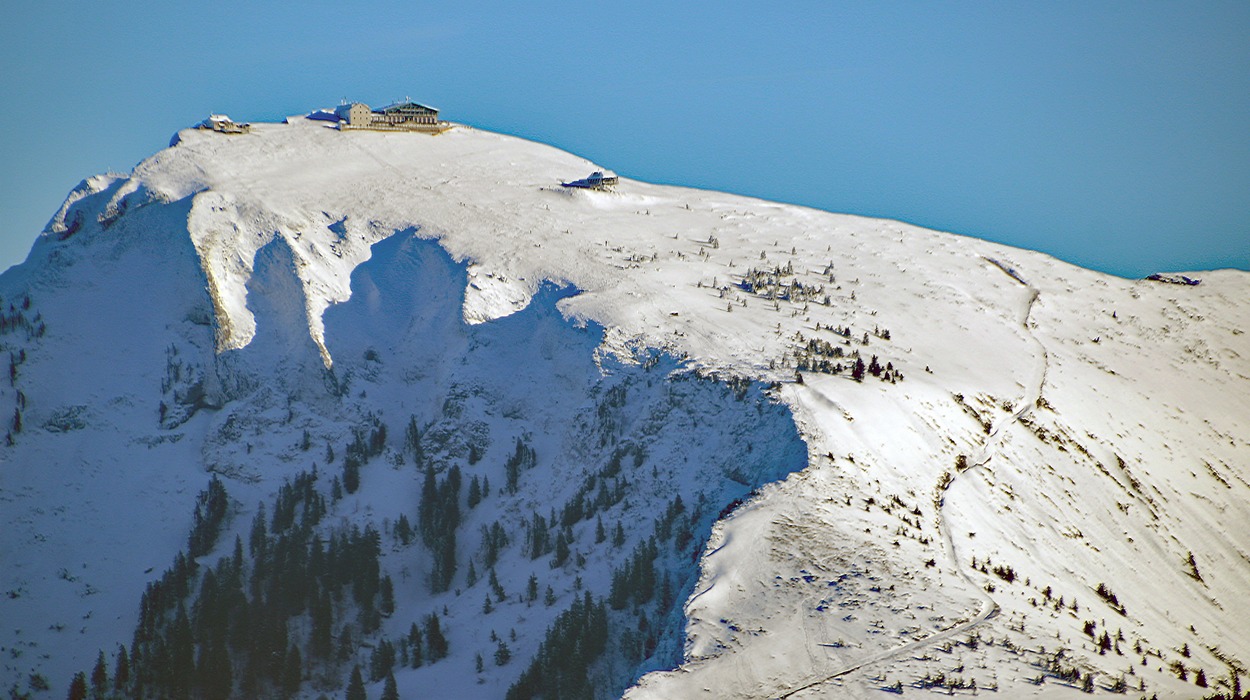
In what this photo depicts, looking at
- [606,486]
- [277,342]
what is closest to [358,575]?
[606,486]

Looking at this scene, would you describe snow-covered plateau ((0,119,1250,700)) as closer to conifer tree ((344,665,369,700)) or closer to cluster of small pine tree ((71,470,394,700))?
cluster of small pine tree ((71,470,394,700))

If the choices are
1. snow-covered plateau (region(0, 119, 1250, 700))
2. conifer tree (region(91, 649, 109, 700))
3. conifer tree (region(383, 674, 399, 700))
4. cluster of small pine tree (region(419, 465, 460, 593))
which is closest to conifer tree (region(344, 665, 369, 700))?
snow-covered plateau (region(0, 119, 1250, 700))

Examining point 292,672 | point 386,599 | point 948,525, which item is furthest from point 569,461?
point 948,525

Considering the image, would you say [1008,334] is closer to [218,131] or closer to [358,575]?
[358,575]

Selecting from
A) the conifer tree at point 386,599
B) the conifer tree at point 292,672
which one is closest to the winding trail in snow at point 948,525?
the conifer tree at point 386,599

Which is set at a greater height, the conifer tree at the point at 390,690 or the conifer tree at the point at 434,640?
the conifer tree at the point at 434,640

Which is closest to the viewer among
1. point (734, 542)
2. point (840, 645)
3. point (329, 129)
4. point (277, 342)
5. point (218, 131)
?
point (840, 645)

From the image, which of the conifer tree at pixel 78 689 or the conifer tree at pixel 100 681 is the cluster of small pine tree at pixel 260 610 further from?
the conifer tree at pixel 100 681
